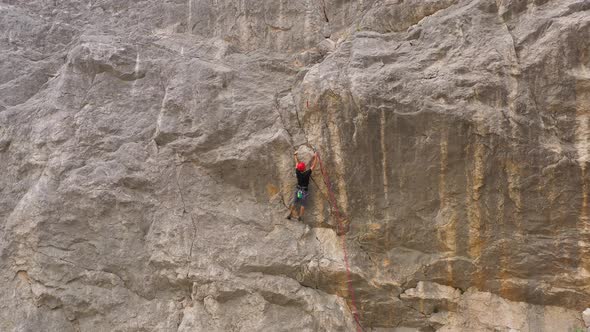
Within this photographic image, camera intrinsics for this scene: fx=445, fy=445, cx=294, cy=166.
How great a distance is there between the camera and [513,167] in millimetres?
6895

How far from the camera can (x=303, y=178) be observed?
7.64m

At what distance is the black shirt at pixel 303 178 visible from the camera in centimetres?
761

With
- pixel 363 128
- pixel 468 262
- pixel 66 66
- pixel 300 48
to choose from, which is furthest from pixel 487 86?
pixel 66 66

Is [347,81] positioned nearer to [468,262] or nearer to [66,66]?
[468,262]

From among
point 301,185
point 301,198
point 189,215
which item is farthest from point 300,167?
point 189,215

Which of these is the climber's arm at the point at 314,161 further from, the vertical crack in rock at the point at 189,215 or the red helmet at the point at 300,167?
the vertical crack in rock at the point at 189,215

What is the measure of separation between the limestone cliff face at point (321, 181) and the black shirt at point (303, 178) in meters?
0.38

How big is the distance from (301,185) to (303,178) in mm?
154

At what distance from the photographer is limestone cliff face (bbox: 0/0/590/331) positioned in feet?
22.6

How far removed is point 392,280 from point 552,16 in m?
4.96

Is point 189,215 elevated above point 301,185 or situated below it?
below

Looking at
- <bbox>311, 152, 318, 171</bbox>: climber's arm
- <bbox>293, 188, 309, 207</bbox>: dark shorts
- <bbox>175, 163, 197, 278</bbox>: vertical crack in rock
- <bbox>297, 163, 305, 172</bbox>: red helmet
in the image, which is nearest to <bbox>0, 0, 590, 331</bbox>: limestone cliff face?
<bbox>175, 163, 197, 278</bbox>: vertical crack in rock

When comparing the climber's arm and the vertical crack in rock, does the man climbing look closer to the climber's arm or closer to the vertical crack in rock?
the climber's arm

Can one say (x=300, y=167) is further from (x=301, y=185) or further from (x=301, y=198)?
(x=301, y=198)
